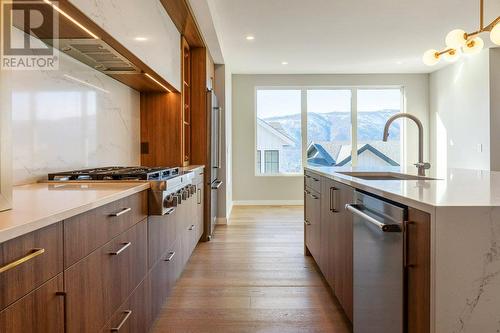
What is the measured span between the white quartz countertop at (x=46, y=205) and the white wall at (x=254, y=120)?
530 cm

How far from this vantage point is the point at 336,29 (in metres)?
4.43

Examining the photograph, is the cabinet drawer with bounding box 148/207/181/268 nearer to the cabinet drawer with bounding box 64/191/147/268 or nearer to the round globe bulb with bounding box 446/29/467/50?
the cabinet drawer with bounding box 64/191/147/268

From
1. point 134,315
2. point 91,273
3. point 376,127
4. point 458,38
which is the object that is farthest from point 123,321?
point 376,127

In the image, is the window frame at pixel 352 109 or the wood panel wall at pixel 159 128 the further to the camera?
the window frame at pixel 352 109

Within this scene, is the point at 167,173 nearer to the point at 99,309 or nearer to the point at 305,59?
the point at 99,309

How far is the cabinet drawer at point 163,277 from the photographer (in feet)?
6.27

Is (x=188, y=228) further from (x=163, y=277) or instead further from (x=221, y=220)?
(x=221, y=220)

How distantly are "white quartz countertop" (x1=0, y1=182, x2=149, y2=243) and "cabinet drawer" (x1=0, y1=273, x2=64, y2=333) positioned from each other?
0.17 meters

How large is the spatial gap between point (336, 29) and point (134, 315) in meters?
4.12

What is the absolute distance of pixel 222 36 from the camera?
182 inches

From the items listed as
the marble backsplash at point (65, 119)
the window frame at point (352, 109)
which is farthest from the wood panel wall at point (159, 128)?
the window frame at point (352, 109)

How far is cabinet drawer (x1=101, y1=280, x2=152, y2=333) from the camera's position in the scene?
138cm

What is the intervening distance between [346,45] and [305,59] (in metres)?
0.89

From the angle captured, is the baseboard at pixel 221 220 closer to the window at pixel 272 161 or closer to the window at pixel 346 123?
the window at pixel 272 161
